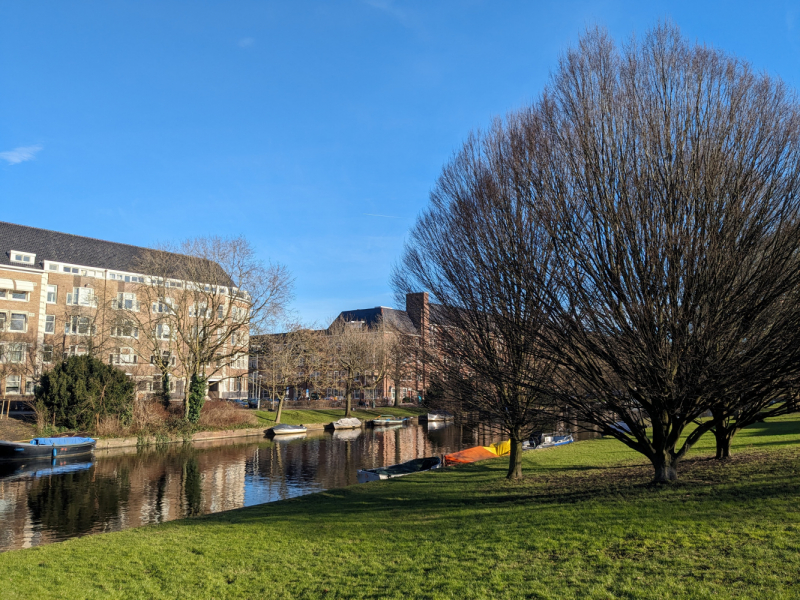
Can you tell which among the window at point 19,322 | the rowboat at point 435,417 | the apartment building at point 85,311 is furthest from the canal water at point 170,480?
the window at point 19,322

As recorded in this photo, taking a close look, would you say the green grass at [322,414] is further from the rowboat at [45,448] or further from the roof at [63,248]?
the rowboat at [45,448]

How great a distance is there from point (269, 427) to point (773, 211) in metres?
41.4

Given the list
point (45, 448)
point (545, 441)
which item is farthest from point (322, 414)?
point (545, 441)

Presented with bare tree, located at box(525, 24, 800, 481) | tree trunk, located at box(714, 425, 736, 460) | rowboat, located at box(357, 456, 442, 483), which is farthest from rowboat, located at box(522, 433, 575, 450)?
bare tree, located at box(525, 24, 800, 481)

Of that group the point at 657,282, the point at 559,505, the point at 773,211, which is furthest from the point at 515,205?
the point at 559,505

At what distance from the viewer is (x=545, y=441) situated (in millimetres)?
31656

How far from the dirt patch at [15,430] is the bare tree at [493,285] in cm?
2866

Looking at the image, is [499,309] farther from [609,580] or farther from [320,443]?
[320,443]

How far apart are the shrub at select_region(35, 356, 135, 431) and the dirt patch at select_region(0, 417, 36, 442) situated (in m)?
1.20

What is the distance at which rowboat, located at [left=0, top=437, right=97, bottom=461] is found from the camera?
28.9 meters

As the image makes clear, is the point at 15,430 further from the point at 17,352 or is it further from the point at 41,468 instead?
the point at 17,352

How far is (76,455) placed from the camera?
30.2 meters

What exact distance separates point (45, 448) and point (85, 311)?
80.6 feet

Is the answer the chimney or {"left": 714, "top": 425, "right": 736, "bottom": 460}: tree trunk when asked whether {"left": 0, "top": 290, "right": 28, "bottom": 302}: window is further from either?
{"left": 714, "top": 425, "right": 736, "bottom": 460}: tree trunk
